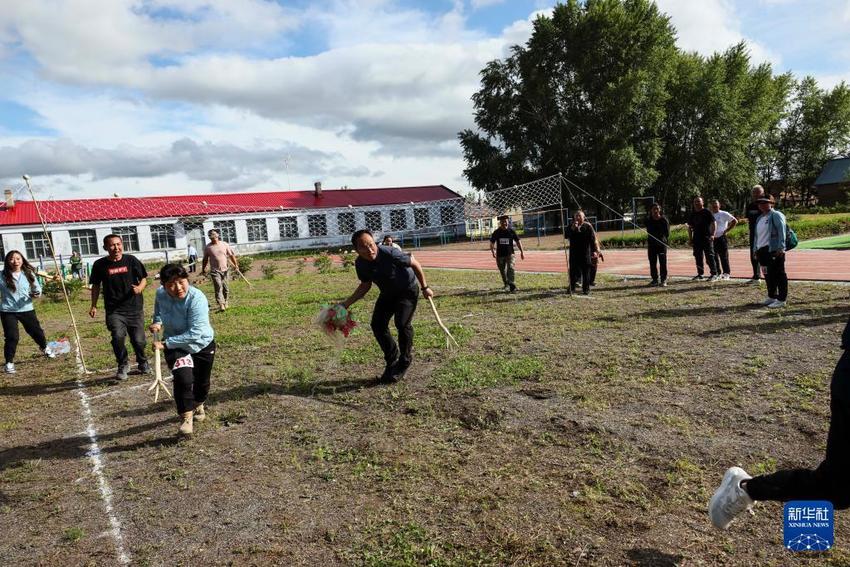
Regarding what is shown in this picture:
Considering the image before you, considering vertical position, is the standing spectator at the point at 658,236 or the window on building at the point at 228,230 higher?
the window on building at the point at 228,230

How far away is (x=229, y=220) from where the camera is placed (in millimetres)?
43875

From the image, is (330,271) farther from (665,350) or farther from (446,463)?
(446,463)

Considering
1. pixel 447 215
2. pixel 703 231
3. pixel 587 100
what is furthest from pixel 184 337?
pixel 447 215

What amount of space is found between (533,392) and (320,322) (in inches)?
104

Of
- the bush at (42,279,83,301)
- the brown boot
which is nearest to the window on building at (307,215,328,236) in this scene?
the bush at (42,279,83,301)

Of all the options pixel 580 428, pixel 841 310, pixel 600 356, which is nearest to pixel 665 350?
pixel 600 356

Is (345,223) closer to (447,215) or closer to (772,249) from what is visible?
(447,215)

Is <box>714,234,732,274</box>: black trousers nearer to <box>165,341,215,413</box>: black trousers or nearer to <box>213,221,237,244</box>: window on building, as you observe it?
<box>165,341,215,413</box>: black trousers

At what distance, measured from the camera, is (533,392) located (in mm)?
5582

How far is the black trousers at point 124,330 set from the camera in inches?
281

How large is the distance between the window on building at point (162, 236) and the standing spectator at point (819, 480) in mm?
44380

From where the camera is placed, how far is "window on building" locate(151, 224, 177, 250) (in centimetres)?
4144

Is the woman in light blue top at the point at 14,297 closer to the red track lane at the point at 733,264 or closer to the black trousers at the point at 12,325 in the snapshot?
the black trousers at the point at 12,325

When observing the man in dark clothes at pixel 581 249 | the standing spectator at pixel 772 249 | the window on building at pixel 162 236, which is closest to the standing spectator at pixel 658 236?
the man in dark clothes at pixel 581 249
